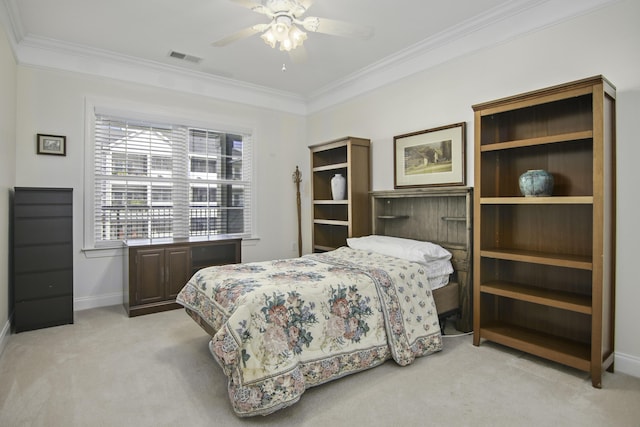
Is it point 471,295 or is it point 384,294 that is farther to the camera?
point 471,295

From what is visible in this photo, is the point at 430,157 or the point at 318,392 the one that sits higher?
the point at 430,157

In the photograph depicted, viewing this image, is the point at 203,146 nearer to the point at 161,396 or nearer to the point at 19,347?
the point at 19,347

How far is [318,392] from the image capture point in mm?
2240

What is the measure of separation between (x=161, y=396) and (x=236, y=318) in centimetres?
72

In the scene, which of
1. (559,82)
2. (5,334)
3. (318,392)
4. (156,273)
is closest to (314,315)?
(318,392)

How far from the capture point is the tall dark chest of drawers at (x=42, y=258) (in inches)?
128

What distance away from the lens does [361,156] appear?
14.3 ft

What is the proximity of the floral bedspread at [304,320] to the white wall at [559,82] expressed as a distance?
52.1 inches

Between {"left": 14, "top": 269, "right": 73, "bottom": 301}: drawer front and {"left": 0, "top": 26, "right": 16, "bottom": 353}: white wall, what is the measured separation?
96 mm

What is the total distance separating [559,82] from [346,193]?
2423mm

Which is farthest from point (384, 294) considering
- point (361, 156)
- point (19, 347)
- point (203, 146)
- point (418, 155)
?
point (203, 146)

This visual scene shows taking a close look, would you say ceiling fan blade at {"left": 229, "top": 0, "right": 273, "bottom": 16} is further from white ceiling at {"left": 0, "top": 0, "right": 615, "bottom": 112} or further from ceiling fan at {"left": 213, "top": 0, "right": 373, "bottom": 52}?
white ceiling at {"left": 0, "top": 0, "right": 615, "bottom": 112}

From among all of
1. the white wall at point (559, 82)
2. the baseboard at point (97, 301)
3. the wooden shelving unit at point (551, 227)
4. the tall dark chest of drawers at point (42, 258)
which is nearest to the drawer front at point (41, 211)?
the tall dark chest of drawers at point (42, 258)

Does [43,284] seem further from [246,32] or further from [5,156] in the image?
[246,32]
